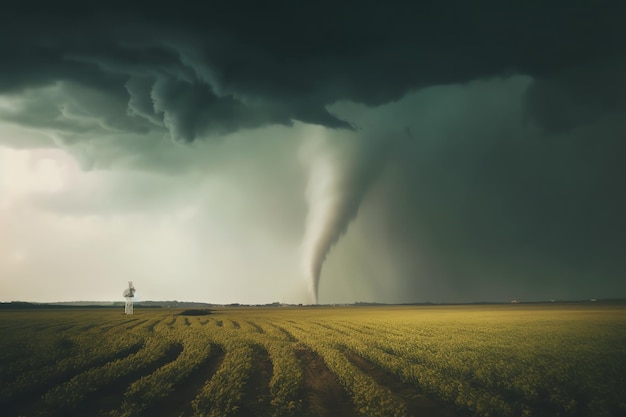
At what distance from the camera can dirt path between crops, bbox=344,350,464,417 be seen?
16.3 m

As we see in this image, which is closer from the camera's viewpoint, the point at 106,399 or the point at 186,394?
the point at 106,399

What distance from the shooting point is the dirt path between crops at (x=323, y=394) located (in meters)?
16.2

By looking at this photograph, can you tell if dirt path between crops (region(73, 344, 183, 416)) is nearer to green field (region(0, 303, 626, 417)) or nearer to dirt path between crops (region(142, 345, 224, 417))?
green field (region(0, 303, 626, 417))

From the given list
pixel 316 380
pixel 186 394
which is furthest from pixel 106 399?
pixel 316 380

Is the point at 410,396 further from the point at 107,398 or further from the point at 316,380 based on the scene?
the point at 107,398

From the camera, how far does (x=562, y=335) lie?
41125mm

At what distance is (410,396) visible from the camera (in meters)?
18.6

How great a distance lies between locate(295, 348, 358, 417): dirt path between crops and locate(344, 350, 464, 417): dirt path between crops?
2524 millimetres

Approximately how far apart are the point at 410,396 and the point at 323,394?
4.31 metres

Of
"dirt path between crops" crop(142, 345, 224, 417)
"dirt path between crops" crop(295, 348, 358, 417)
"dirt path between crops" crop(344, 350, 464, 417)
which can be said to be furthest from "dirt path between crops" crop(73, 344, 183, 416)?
"dirt path between crops" crop(344, 350, 464, 417)

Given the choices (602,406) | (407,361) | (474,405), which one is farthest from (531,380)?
(407,361)

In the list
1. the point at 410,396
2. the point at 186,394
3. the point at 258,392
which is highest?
the point at 186,394

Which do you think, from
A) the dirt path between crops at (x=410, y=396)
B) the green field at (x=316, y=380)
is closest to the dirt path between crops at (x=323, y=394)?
the green field at (x=316, y=380)

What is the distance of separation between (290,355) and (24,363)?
17.7 metres
